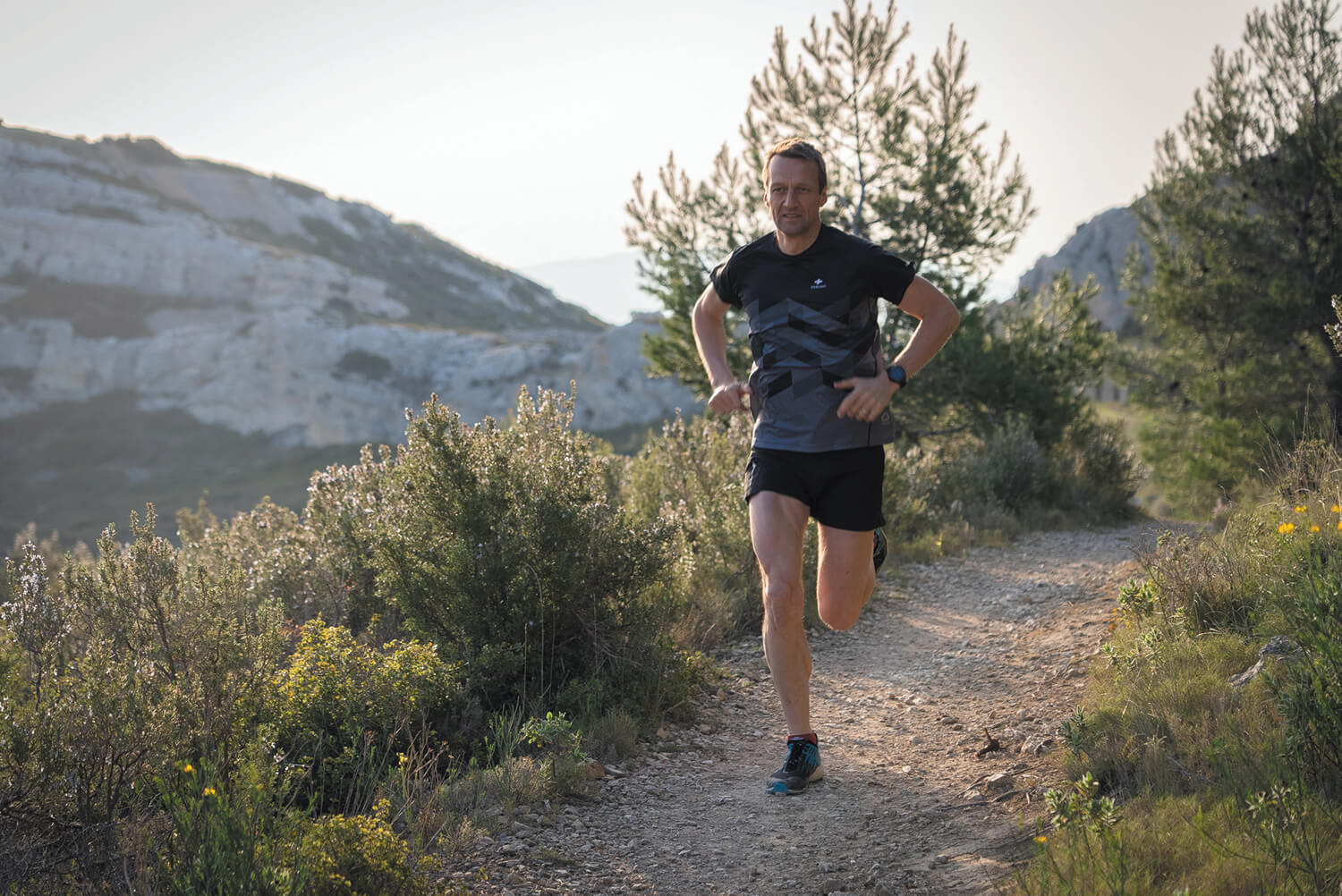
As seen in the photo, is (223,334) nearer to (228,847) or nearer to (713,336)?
(713,336)

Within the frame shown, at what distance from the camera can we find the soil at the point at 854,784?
300 cm

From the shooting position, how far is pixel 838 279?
11.9 feet

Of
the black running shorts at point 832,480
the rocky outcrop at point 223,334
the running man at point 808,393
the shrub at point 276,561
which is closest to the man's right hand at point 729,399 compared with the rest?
the running man at point 808,393

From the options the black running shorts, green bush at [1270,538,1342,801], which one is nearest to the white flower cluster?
the black running shorts

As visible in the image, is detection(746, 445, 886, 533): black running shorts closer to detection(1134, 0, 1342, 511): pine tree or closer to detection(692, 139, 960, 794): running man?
detection(692, 139, 960, 794): running man

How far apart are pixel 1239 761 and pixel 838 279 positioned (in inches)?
82.4

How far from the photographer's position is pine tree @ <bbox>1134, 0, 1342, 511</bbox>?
14.4 metres

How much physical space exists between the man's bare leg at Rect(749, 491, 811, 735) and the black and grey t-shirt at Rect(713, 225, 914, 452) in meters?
0.26

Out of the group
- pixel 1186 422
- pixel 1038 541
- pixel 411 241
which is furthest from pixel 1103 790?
pixel 411 241

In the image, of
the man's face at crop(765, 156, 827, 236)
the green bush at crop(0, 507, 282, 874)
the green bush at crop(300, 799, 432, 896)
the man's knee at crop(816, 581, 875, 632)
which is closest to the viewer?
the green bush at crop(300, 799, 432, 896)

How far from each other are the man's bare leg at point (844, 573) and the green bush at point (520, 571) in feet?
3.76

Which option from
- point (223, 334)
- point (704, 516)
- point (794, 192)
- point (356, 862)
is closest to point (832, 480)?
point (794, 192)

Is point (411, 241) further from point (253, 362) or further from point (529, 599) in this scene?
point (529, 599)

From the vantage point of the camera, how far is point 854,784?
12.5ft
